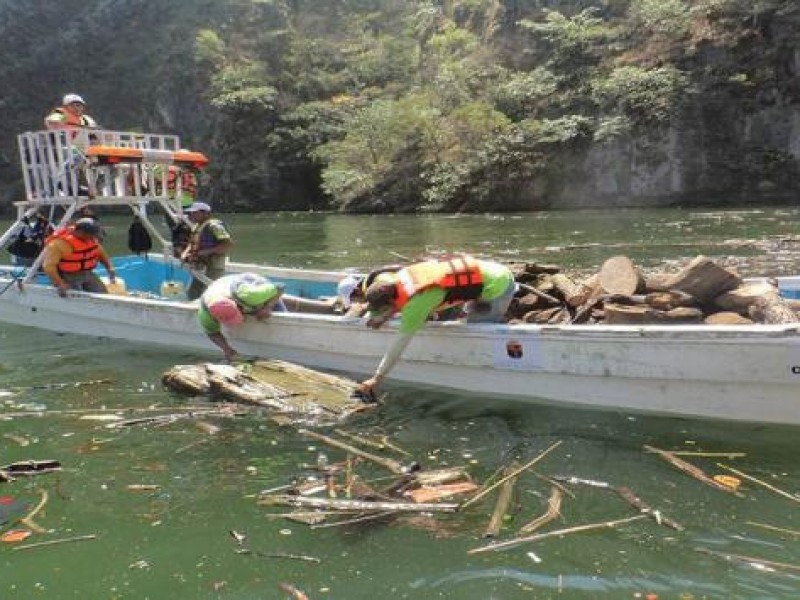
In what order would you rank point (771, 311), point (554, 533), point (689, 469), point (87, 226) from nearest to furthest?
point (554, 533), point (689, 469), point (771, 311), point (87, 226)

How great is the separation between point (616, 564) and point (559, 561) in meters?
0.30

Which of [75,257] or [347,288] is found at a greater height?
[75,257]

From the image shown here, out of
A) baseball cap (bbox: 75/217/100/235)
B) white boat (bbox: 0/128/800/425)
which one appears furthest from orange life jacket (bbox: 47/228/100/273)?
white boat (bbox: 0/128/800/425)

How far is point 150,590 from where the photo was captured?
4.39m

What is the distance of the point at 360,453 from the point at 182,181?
758 cm

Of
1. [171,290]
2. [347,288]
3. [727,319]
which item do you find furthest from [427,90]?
[727,319]

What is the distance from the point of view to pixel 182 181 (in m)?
12.5

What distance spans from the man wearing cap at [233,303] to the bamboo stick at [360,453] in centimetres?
227

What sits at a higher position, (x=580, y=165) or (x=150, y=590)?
(x=580, y=165)

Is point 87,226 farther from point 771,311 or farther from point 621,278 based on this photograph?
point 771,311

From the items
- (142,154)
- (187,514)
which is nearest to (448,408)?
(187,514)

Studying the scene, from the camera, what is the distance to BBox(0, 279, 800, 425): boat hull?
6039 millimetres

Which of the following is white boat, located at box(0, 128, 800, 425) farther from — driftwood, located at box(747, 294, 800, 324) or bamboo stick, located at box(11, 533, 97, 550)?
bamboo stick, located at box(11, 533, 97, 550)

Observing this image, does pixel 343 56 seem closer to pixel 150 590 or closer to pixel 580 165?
pixel 580 165
